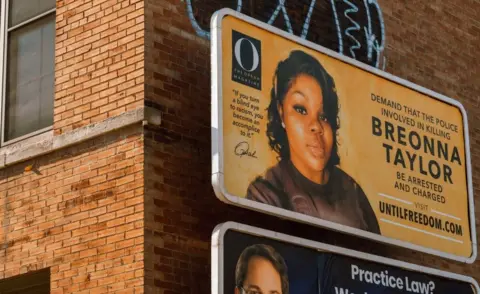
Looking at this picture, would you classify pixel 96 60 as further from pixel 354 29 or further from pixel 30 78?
pixel 354 29

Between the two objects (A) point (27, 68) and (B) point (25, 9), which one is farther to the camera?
(B) point (25, 9)

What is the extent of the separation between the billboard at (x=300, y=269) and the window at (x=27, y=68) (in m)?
2.77

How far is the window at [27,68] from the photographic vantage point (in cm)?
1213

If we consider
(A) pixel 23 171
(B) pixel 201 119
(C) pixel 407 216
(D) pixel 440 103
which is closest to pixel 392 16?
(D) pixel 440 103

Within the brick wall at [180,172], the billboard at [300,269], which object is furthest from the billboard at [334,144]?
the brick wall at [180,172]

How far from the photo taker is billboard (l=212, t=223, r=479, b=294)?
33.6 feet

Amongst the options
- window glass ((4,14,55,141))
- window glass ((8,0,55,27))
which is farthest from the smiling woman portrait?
window glass ((8,0,55,27))

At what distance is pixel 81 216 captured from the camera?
1100cm

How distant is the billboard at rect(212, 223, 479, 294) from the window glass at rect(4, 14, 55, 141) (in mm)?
2782

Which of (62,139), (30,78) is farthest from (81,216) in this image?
(30,78)

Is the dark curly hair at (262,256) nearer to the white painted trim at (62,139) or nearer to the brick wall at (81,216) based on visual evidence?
the brick wall at (81,216)

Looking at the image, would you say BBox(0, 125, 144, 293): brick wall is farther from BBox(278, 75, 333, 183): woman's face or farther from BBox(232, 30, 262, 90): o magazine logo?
BBox(278, 75, 333, 183): woman's face

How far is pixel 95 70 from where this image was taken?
11.4 m
